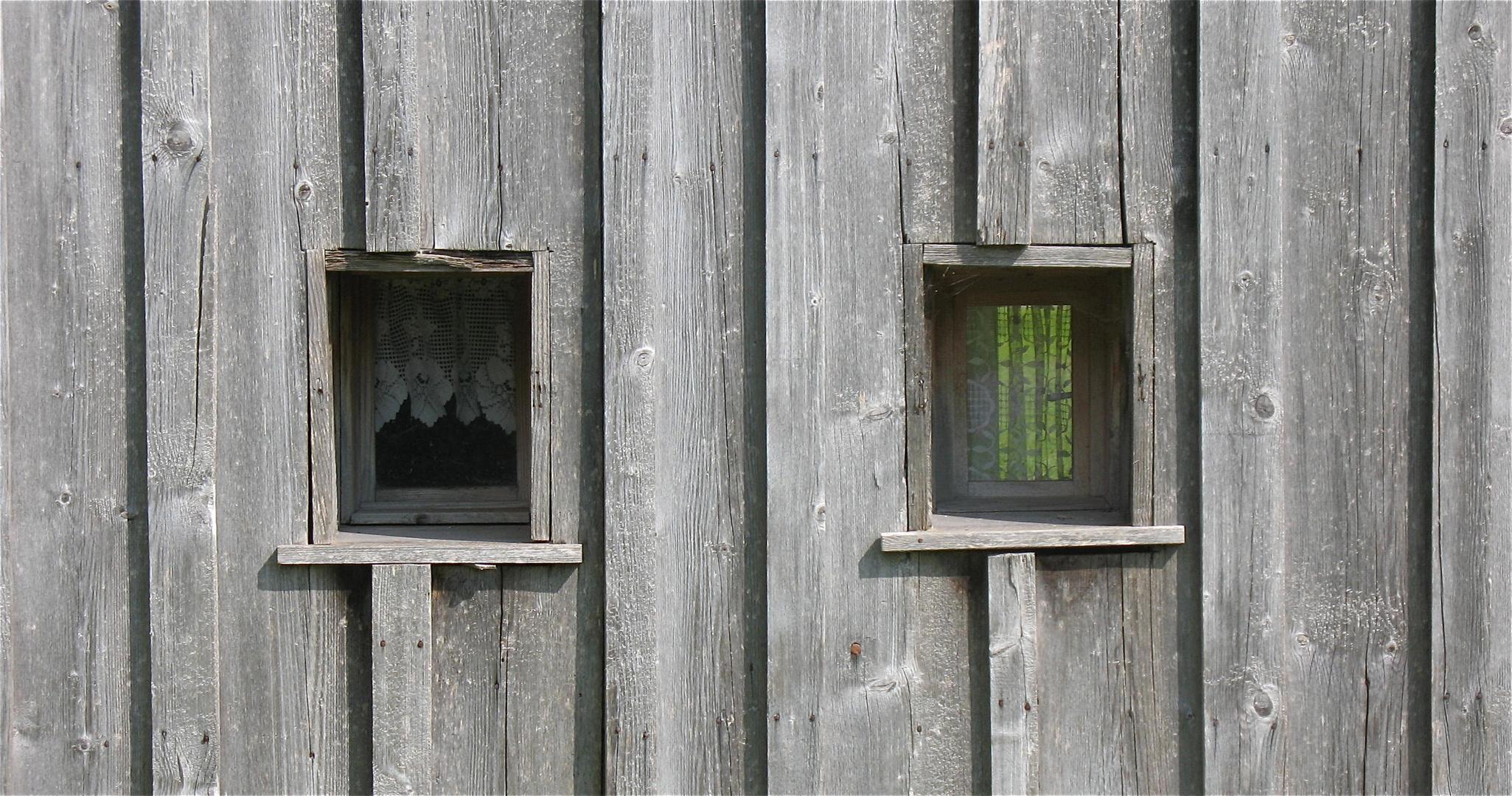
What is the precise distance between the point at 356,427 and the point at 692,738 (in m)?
1.14

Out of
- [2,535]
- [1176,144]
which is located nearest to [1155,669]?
[1176,144]

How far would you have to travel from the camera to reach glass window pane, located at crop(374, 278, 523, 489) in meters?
2.21

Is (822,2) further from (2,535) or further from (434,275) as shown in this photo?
(2,535)

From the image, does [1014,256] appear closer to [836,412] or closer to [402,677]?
[836,412]

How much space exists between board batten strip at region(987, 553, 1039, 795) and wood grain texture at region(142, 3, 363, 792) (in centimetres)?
154

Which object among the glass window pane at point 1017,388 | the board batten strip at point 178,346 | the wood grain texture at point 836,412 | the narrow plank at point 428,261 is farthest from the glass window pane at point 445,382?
the glass window pane at point 1017,388

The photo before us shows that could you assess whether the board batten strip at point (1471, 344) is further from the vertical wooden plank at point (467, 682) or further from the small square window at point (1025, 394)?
the vertical wooden plank at point (467, 682)

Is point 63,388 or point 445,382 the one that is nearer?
point 63,388

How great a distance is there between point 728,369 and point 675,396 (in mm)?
140

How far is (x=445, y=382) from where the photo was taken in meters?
2.21

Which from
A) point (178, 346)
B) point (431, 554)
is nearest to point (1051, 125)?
point (431, 554)

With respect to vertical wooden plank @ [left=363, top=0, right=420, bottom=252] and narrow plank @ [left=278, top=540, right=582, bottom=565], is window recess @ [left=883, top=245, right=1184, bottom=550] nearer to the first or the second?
narrow plank @ [left=278, top=540, right=582, bottom=565]

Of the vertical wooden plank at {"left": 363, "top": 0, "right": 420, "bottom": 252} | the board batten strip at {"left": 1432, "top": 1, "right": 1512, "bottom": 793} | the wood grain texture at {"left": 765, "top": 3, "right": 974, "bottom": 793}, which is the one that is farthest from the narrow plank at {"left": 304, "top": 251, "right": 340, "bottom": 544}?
the board batten strip at {"left": 1432, "top": 1, "right": 1512, "bottom": 793}

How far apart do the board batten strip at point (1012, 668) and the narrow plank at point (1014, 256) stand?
0.69 metres
